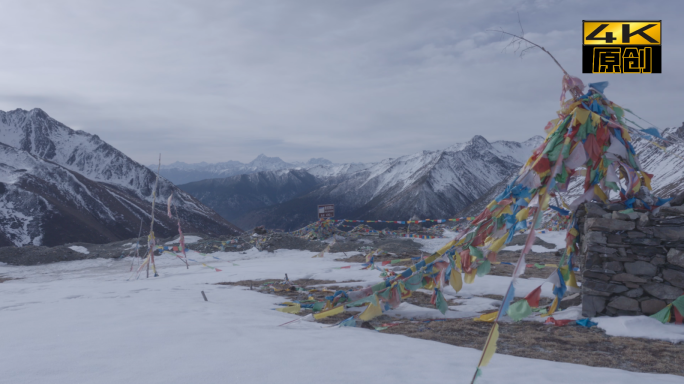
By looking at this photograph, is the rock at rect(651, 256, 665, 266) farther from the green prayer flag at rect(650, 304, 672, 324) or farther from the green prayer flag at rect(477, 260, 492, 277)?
the green prayer flag at rect(477, 260, 492, 277)

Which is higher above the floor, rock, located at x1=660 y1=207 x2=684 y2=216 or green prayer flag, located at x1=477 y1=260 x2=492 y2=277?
rock, located at x1=660 y1=207 x2=684 y2=216

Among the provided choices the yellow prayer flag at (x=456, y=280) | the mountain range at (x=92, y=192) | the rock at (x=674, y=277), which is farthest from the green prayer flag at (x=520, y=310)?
the mountain range at (x=92, y=192)

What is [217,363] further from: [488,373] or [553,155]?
[553,155]

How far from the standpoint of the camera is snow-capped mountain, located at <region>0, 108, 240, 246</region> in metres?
76.4

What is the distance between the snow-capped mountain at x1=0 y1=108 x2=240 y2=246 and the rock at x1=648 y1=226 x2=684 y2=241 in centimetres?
8835

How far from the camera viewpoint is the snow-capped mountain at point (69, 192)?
76.4 m

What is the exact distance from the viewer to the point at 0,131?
6353 inches

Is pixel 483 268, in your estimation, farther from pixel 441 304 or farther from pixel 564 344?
pixel 564 344

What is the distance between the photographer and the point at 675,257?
24.6 feet

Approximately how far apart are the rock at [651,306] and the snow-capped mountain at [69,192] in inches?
3465

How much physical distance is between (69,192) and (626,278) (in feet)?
404

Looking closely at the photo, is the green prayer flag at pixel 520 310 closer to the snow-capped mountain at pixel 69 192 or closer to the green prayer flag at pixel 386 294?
the green prayer flag at pixel 386 294

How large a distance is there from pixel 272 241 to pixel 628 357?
2793 centimetres

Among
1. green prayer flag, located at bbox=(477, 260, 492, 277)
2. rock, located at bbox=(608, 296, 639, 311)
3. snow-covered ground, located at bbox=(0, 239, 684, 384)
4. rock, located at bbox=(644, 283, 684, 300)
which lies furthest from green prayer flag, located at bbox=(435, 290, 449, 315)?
rock, located at bbox=(644, 283, 684, 300)
